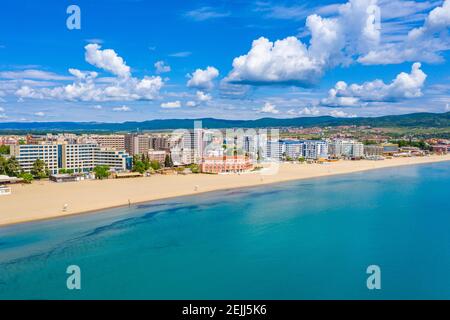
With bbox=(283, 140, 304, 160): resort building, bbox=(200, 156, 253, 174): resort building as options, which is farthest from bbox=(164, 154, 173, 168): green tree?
bbox=(283, 140, 304, 160): resort building

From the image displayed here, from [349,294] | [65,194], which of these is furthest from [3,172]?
[349,294]

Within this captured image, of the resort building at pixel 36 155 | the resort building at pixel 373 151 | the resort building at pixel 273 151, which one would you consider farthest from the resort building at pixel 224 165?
the resort building at pixel 373 151

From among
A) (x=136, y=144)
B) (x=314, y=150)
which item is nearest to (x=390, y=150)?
(x=314, y=150)

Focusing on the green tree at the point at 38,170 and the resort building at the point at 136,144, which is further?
the resort building at the point at 136,144

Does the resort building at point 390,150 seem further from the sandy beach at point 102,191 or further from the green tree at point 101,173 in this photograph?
the green tree at point 101,173

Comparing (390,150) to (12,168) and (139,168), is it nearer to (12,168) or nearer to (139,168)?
(139,168)
